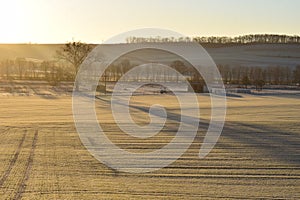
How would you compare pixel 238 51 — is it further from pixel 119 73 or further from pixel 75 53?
pixel 75 53

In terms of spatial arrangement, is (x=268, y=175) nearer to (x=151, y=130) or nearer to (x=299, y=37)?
(x=151, y=130)

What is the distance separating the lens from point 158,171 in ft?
47.0

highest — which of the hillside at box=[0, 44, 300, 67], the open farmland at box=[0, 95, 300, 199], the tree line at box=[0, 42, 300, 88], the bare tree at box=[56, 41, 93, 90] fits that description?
the hillside at box=[0, 44, 300, 67]

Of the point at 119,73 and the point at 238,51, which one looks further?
the point at 238,51

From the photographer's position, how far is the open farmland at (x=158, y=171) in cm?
1208

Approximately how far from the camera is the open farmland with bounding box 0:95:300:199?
12.1 meters

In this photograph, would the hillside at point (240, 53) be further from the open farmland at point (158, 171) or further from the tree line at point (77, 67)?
the open farmland at point (158, 171)

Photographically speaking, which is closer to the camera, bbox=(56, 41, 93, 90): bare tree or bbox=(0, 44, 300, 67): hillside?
bbox=(56, 41, 93, 90): bare tree

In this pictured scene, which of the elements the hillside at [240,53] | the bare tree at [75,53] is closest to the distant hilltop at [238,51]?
the hillside at [240,53]

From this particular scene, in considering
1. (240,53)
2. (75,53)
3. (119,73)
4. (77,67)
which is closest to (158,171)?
(75,53)

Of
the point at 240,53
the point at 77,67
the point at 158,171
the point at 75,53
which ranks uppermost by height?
the point at 240,53

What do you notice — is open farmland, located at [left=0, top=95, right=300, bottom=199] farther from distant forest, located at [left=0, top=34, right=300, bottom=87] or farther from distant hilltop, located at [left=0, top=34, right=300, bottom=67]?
distant hilltop, located at [left=0, top=34, right=300, bottom=67]

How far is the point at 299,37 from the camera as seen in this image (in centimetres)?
15450

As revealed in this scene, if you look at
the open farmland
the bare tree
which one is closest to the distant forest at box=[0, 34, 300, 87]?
the bare tree
